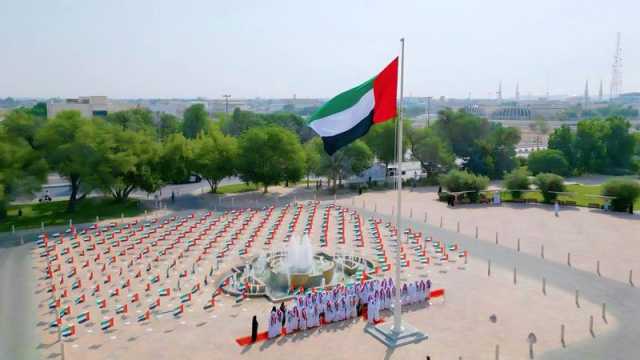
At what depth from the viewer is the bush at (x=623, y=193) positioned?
4225 centimetres

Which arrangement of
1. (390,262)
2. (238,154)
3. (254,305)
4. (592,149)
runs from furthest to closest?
(592,149)
(238,154)
(390,262)
(254,305)

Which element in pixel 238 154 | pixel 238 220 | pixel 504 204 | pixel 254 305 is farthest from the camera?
pixel 238 154

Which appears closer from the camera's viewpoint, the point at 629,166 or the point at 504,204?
the point at 504,204

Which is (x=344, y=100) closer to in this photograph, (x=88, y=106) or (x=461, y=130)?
(x=461, y=130)

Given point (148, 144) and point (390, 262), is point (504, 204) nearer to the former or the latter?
point (390, 262)

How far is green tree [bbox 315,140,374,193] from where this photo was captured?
55075 millimetres

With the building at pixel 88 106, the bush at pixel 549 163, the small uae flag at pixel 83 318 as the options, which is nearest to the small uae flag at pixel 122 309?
the small uae flag at pixel 83 318

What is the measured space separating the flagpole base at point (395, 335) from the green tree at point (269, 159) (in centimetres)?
3208

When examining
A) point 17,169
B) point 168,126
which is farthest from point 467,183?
point 168,126

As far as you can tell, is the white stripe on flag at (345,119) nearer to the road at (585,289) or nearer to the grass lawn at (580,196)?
the road at (585,289)

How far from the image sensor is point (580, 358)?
59.9ft

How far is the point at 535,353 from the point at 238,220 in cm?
2624

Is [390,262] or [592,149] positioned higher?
[592,149]

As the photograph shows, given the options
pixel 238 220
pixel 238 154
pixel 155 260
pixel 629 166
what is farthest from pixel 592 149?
pixel 155 260
